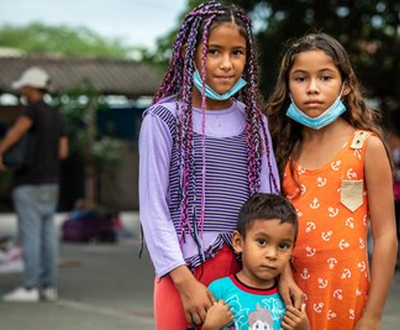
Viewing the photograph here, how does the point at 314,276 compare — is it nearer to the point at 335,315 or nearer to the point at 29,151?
the point at 335,315

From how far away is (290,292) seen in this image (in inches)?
146

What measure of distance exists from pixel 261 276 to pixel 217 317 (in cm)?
21

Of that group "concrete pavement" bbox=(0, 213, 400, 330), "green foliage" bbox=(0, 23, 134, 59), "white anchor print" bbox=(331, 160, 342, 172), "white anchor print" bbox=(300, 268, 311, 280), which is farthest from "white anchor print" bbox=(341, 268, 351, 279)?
"green foliage" bbox=(0, 23, 134, 59)

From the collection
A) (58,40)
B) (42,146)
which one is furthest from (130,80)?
(58,40)

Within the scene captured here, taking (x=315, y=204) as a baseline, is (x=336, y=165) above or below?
above

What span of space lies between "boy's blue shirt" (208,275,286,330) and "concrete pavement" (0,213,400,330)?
14.0 ft

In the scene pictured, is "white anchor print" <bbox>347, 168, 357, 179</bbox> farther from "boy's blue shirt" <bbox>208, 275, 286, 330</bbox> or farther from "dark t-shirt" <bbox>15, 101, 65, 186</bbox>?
"dark t-shirt" <bbox>15, 101, 65, 186</bbox>

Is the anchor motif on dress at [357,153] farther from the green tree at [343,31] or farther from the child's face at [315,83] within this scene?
the green tree at [343,31]

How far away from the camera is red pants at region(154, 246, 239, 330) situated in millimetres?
3717

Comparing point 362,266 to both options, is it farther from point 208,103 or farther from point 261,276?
point 208,103

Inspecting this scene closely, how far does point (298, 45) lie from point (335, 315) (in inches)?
38.4

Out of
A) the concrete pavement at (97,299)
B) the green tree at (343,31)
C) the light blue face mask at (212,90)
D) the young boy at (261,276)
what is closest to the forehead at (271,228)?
the young boy at (261,276)

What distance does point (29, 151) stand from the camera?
9.32 meters

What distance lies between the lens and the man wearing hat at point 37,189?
9.27 meters
